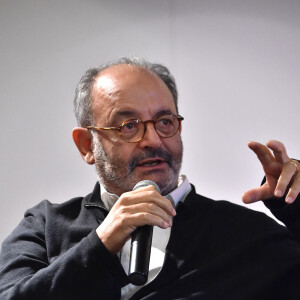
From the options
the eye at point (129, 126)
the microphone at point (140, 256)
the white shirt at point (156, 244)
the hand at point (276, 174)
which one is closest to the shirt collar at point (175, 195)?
the white shirt at point (156, 244)

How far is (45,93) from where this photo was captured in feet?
8.27

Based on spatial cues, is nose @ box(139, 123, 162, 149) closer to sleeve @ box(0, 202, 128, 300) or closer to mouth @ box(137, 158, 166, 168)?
mouth @ box(137, 158, 166, 168)

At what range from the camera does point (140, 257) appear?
102cm

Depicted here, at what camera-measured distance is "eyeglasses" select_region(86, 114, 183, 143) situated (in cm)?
152

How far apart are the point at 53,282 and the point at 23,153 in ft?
4.34

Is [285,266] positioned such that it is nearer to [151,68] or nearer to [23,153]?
[151,68]

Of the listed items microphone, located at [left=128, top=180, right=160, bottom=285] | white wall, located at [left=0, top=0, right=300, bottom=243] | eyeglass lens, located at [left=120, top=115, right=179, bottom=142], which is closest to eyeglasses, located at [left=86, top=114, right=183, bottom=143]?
eyeglass lens, located at [left=120, top=115, right=179, bottom=142]

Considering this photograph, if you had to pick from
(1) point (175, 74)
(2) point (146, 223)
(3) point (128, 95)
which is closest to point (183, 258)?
(2) point (146, 223)

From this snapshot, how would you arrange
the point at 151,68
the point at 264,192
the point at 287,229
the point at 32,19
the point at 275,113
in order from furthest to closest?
the point at 32,19 → the point at 275,113 → the point at 151,68 → the point at 287,229 → the point at 264,192

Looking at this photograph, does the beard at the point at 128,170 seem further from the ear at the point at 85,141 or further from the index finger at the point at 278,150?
the index finger at the point at 278,150

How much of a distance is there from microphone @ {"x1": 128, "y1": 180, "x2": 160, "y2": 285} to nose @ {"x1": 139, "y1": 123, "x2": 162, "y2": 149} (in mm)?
429

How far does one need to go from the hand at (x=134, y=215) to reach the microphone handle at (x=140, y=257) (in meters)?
0.03

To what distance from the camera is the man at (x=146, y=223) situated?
48.1 inches

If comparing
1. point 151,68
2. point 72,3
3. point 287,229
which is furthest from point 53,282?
point 72,3
